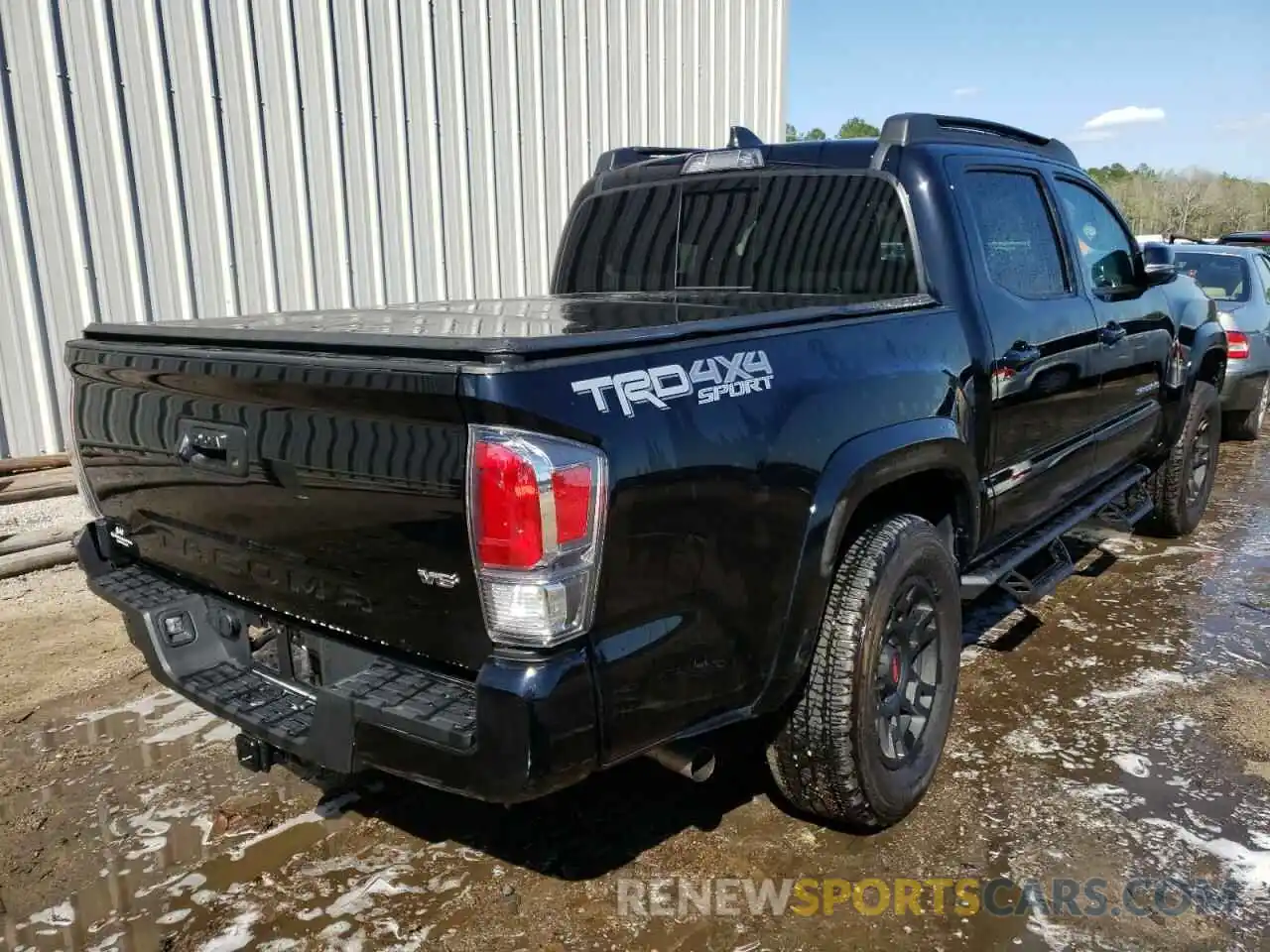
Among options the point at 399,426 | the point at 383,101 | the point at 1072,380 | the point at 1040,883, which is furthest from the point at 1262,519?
the point at 383,101

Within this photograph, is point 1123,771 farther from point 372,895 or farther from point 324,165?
point 324,165

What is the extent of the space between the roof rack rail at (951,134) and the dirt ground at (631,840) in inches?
83.3

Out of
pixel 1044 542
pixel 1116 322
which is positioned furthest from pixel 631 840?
pixel 1116 322

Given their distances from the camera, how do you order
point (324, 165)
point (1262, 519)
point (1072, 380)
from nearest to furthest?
point (1072, 380)
point (1262, 519)
point (324, 165)

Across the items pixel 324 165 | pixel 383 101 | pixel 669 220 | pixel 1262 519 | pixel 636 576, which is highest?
pixel 383 101

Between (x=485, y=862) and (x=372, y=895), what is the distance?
1.04 feet

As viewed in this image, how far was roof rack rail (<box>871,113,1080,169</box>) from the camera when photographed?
326cm

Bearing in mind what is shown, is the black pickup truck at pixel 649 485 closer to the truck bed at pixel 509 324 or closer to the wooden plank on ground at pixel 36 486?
the truck bed at pixel 509 324

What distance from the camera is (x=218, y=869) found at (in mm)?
2656

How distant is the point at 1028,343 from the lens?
341cm

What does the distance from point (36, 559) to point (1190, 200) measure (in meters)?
68.6

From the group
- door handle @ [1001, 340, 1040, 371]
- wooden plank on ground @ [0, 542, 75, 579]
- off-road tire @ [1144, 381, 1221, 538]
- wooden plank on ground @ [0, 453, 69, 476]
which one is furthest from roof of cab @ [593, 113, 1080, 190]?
wooden plank on ground @ [0, 453, 69, 476]

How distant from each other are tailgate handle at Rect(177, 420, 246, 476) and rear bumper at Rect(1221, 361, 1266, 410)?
8.48 metres
